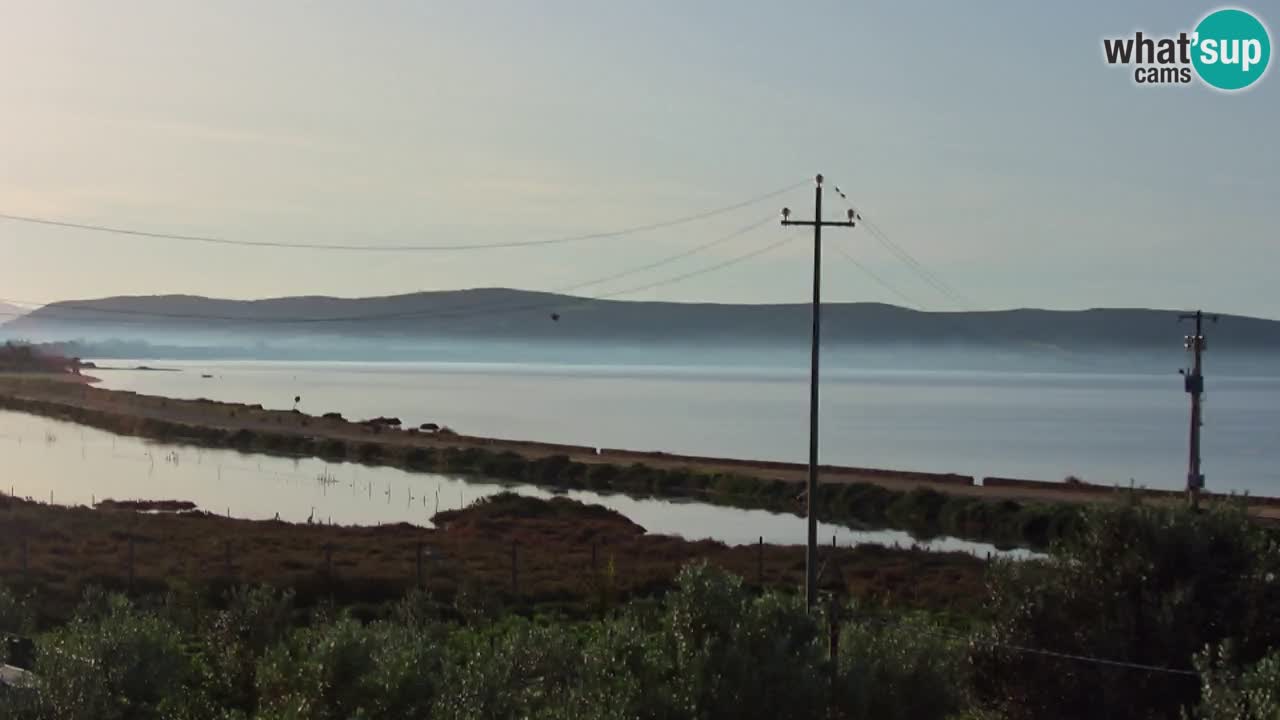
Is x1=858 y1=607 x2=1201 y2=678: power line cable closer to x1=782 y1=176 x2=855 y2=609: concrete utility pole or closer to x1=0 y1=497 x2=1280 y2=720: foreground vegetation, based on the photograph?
x1=0 y1=497 x2=1280 y2=720: foreground vegetation

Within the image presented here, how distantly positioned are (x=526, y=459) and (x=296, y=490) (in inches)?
713

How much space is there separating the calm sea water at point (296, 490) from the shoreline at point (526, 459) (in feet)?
12.2

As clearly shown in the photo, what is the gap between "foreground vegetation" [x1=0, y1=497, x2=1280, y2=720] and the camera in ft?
44.1

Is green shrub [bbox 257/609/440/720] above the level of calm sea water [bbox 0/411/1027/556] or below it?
above

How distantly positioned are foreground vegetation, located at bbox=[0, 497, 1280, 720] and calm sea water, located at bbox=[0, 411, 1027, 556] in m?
36.5

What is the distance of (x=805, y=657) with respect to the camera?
13805 millimetres

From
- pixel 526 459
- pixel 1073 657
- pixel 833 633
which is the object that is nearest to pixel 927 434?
pixel 526 459

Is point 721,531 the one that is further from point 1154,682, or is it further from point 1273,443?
point 1273,443

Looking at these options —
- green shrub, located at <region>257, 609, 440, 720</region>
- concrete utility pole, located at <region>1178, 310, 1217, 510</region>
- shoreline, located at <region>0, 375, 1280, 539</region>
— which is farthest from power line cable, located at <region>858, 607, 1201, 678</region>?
shoreline, located at <region>0, 375, 1280, 539</region>

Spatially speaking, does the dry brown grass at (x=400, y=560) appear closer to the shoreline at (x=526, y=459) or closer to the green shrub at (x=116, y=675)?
the green shrub at (x=116, y=675)

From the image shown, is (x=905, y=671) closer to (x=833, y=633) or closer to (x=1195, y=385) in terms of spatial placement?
(x=833, y=633)

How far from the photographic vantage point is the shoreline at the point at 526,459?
71100mm

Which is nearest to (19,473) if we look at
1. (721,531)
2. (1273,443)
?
(721,531)

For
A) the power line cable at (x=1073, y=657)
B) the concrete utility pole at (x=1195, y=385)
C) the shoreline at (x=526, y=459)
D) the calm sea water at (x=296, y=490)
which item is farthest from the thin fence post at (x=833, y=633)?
the shoreline at (x=526, y=459)
